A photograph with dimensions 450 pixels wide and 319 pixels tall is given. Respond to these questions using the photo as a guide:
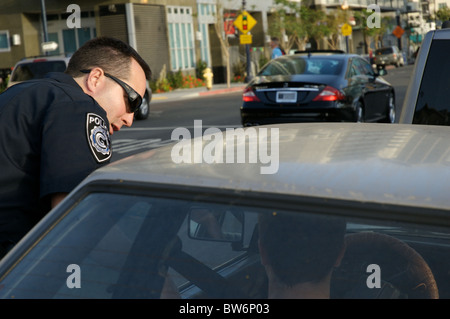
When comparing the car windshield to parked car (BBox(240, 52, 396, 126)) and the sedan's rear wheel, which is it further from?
the sedan's rear wheel

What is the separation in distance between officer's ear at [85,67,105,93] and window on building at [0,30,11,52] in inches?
1328

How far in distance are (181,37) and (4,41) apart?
346 inches

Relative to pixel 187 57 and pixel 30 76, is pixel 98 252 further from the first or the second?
pixel 187 57

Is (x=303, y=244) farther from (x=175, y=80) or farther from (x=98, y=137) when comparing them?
(x=175, y=80)

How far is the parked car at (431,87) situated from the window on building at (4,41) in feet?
105

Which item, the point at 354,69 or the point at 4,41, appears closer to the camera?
the point at 354,69

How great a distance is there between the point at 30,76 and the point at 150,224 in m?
17.0

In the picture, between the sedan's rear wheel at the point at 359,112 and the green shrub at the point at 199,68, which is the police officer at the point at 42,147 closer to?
the sedan's rear wheel at the point at 359,112

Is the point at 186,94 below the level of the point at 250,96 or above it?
below

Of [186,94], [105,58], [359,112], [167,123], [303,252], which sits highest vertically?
[105,58]

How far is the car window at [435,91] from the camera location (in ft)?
17.4

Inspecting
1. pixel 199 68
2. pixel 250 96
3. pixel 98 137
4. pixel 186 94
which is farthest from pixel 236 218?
pixel 199 68

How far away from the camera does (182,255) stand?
219 cm

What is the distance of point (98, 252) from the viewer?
2.11m
